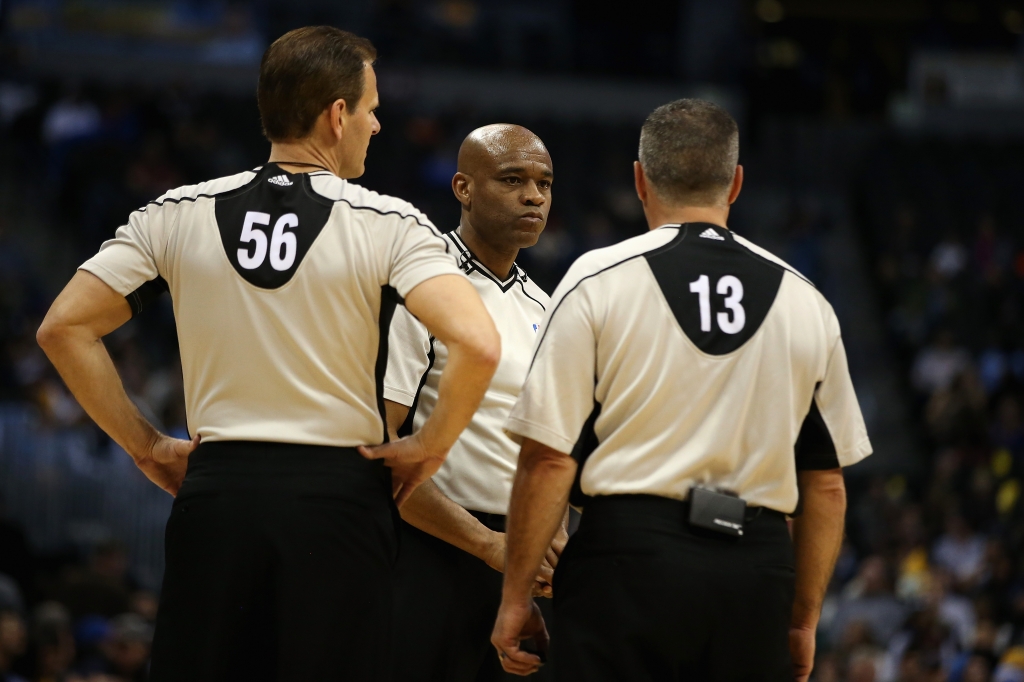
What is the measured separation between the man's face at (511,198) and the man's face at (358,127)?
85cm

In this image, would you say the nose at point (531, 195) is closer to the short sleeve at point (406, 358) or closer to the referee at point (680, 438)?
the short sleeve at point (406, 358)

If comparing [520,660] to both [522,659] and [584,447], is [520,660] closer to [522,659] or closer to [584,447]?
[522,659]

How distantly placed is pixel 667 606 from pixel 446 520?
37.5 inches

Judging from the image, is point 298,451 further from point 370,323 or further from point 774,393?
point 774,393

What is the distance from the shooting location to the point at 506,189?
4.52m

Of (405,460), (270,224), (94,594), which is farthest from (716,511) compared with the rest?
(94,594)

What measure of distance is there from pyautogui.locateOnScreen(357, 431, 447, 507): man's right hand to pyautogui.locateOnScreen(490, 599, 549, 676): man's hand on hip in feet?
1.41

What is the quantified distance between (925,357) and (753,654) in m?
13.3

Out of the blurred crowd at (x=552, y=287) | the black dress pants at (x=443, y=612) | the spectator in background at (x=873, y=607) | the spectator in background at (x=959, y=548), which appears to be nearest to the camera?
the black dress pants at (x=443, y=612)

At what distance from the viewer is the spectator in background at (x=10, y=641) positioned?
25.5 ft

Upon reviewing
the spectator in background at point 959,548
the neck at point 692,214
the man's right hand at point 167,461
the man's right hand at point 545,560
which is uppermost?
the neck at point 692,214

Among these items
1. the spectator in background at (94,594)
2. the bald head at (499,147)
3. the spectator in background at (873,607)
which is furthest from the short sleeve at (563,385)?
the spectator in background at (873,607)

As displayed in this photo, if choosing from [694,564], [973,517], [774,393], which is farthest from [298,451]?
[973,517]

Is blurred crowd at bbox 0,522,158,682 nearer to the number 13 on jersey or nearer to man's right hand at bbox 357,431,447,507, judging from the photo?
man's right hand at bbox 357,431,447,507
